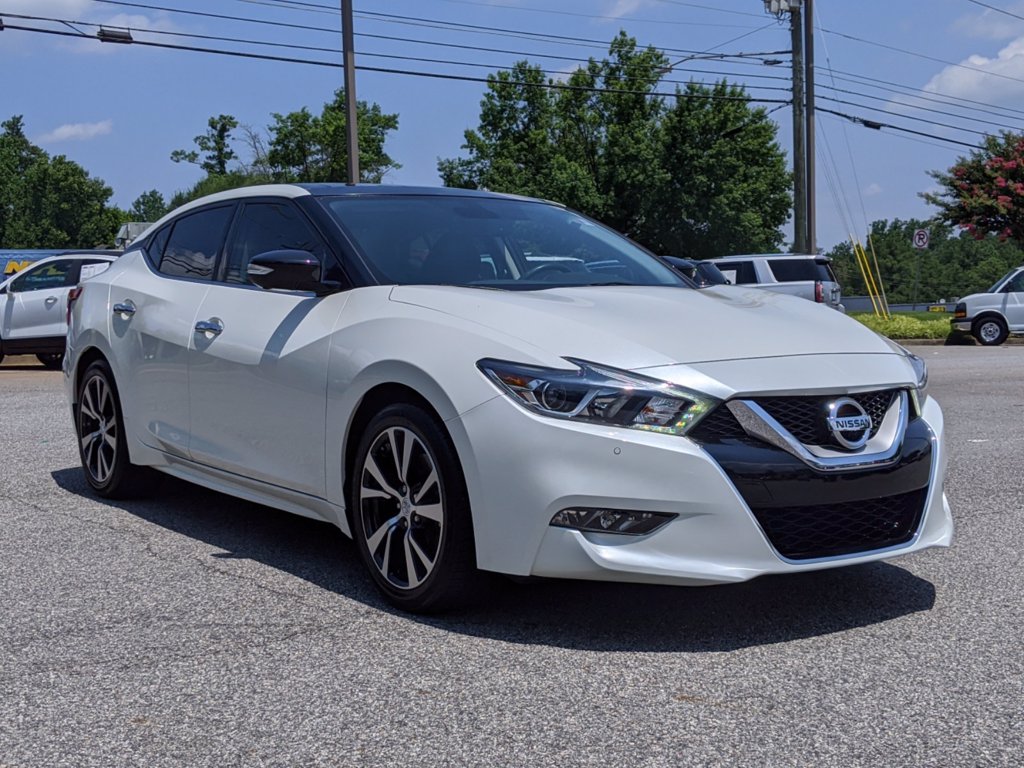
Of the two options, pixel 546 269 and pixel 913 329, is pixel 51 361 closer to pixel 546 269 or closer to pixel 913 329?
pixel 546 269

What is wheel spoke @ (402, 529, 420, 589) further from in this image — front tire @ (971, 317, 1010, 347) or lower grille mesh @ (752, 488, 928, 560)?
front tire @ (971, 317, 1010, 347)

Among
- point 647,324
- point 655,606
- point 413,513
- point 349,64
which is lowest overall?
point 655,606

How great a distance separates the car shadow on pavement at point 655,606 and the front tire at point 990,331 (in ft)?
72.6

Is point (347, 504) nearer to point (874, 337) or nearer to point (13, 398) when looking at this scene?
point (874, 337)

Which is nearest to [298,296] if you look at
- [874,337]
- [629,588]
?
[629,588]

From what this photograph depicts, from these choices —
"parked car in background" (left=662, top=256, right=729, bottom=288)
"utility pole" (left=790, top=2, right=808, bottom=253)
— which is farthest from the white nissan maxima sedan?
"utility pole" (left=790, top=2, right=808, bottom=253)

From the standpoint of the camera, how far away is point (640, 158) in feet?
201

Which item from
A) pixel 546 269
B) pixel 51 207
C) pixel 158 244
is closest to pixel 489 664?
pixel 546 269

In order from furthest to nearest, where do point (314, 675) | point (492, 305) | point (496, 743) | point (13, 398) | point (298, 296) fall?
point (13, 398)
point (298, 296)
point (492, 305)
point (314, 675)
point (496, 743)

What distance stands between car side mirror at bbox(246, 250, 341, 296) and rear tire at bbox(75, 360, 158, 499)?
6.29ft

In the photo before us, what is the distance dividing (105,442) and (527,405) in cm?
349

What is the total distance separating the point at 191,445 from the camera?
570cm

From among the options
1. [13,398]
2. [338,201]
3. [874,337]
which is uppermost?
[338,201]

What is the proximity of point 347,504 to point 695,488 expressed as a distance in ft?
4.85
